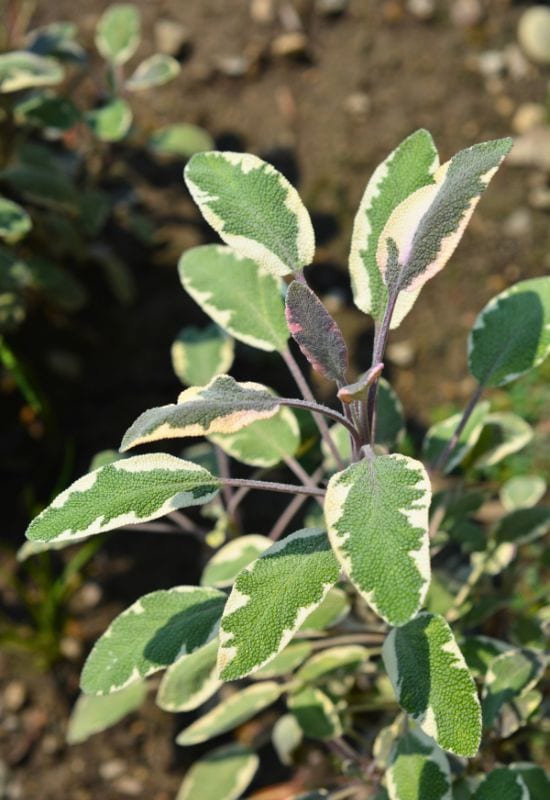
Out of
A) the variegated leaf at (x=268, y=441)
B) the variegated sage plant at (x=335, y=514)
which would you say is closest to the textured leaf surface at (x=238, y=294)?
the variegated sage plant at (x=335, y=514)

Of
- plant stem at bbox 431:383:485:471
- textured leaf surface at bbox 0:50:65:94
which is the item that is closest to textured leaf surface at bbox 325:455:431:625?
plant stem at bbox 431:383:485:471

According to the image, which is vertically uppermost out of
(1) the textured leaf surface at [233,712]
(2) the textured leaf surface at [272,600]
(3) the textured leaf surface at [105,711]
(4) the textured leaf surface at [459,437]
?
(2) the textured leaf surface at [272,600]

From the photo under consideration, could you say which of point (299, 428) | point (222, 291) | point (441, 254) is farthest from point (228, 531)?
point (441, 254)

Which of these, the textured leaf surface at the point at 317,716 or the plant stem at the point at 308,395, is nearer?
the plant stem at the point at 308,395

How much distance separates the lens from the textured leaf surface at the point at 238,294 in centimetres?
137

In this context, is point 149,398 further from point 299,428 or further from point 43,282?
point 299,428

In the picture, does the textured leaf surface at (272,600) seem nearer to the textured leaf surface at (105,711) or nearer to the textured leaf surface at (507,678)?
the textured leaf surface at (507,678)

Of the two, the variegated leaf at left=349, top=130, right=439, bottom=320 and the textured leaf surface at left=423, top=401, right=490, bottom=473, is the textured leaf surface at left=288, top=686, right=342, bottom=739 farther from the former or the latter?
the variegated leaf at left=349, top=130, right=439, bottom=320

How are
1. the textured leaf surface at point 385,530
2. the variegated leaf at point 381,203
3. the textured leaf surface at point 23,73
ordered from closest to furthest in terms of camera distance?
the textured leaf surface at point 385,530 < the variegated leaf at point 381,203 < the textured leaf surface at point 23,73

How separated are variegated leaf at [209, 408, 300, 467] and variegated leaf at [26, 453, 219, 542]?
0.36 metres

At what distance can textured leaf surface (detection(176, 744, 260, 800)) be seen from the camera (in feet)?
5.38

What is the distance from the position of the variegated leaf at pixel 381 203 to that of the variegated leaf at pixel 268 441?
321mm

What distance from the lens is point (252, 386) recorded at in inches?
42.2

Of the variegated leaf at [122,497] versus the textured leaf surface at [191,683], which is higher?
the variegated leaf at [122,497]
